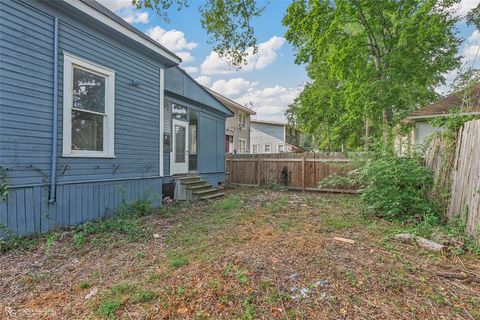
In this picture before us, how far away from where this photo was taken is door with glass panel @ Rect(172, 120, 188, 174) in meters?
8.46

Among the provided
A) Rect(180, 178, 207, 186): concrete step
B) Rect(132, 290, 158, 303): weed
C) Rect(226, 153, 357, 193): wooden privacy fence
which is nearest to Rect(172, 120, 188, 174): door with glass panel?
Rect(180, 178, 207, 186): concrete step

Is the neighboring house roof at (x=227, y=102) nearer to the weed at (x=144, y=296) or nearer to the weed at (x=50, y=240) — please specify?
the weed at (x=50, y=240)

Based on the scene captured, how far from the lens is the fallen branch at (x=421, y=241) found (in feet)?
11.9

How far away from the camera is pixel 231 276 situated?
114 inches

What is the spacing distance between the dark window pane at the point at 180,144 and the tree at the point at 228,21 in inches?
116

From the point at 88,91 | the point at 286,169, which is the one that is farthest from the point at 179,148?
the point at 286,169

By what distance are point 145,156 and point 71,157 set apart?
2.01m

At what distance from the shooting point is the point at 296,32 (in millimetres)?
12000

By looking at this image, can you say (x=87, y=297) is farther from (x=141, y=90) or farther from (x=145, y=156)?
(x=141, y=90)

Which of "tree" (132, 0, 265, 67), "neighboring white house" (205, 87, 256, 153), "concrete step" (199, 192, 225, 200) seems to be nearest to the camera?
"tree" (132, 0, 265, 67)

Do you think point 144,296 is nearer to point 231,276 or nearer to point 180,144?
point 231,276

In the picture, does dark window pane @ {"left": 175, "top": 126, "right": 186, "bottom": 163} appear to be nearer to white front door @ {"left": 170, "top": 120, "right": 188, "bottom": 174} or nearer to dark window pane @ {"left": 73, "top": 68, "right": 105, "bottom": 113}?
white front door @ {"left": 170, "top": 120, "right": 188, "bottom": 174}

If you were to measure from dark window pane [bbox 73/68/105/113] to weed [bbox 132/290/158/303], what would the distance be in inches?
154

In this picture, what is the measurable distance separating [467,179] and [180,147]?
7.25 m
